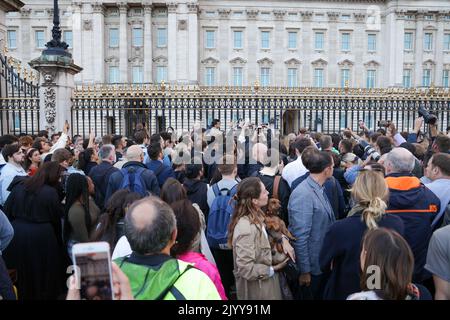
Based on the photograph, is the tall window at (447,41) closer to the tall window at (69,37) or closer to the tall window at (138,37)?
the tall window at (138,37)

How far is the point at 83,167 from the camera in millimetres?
7273

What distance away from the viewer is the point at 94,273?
192 centimetres

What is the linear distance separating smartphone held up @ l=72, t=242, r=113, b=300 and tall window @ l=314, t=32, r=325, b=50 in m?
50.6

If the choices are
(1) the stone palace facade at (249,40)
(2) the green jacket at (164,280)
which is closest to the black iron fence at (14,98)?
(2) the green jacket at (164,280)

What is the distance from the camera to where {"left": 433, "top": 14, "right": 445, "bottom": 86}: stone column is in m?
49.3

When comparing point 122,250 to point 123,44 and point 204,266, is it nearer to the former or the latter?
point 204,266

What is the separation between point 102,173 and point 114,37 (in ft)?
145

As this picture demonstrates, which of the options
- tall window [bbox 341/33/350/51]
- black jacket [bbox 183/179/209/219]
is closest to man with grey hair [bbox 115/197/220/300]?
black jacket [bbox 183/179/209/219]

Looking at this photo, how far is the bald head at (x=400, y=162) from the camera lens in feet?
15.2

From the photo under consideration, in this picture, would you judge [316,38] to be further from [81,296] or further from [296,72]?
[81,296]

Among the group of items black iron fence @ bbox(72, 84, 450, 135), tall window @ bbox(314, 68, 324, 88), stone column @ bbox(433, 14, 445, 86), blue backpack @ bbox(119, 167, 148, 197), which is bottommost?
blue backpack @ bbox(119, 167, 148, 197)

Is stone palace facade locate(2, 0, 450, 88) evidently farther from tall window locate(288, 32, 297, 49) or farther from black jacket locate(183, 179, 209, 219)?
black jacket locate(183, 179, 209, 219)

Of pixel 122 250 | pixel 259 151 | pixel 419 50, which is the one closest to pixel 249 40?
pixel 419 50

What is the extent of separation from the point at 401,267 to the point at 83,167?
5818mm
